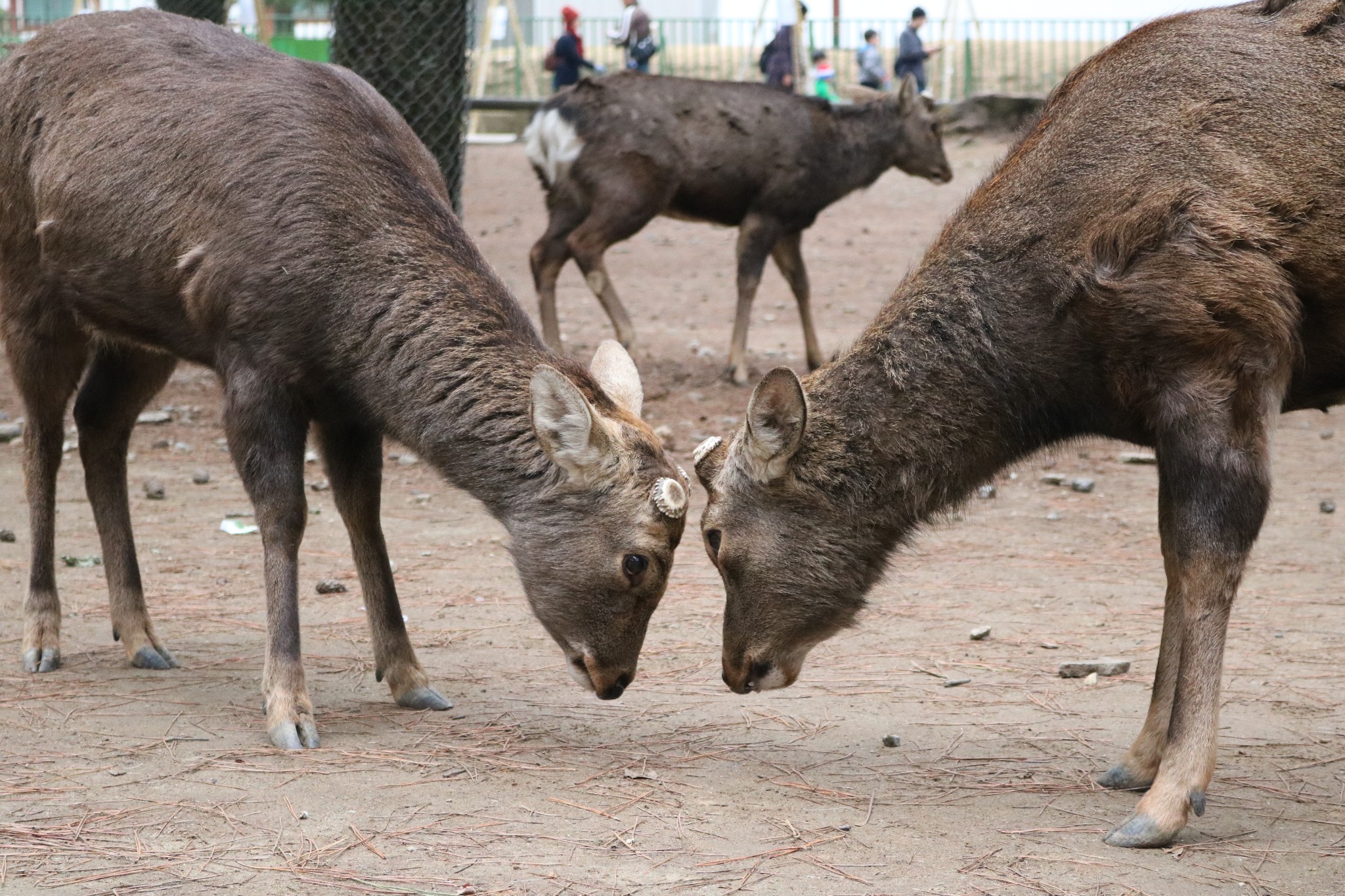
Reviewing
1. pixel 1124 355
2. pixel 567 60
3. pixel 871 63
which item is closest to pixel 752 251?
pixel 1124 355

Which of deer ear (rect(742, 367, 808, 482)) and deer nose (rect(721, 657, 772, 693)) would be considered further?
deer nose (rect(721, 657, 772, 693))

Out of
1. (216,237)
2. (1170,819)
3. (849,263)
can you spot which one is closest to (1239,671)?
(1170,819)

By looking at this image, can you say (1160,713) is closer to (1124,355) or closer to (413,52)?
(1124,355)

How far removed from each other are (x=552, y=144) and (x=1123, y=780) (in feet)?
29.8

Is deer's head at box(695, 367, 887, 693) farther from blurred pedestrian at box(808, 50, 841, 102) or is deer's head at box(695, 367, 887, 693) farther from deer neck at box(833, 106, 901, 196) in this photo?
blurred pedestrian at box(808, 50, 841, 102)

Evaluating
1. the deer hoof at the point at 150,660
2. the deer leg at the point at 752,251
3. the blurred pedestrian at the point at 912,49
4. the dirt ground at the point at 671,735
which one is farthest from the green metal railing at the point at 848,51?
the deer hoof at the point at 150,660

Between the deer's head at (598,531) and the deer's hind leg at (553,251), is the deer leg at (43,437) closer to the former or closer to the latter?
the deer's head at (598,531)

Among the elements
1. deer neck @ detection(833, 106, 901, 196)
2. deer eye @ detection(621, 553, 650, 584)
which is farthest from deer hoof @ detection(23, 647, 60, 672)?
deer neck @ detection(833, 106, 901, 196)

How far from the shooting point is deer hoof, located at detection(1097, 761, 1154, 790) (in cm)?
460

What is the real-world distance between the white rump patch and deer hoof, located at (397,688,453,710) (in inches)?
305

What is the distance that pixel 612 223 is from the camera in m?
12.4

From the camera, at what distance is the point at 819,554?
15.1ft

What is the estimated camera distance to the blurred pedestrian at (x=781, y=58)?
24922 mm

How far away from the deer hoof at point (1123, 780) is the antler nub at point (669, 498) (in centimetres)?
158
